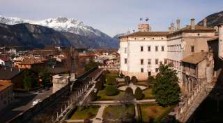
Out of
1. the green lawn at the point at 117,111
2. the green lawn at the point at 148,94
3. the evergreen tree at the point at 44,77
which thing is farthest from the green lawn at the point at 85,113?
the evergreen tree at the point at 44,77

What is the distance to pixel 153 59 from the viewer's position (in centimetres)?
7338

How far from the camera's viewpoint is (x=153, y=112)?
4075cm

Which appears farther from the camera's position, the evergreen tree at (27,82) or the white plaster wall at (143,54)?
the white plaster wall at (143,54)

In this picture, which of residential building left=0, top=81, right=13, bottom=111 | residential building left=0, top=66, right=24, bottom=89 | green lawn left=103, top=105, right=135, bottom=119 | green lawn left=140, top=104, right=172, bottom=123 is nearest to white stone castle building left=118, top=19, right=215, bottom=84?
residential building left=0, top=66, right=24, bottom=89

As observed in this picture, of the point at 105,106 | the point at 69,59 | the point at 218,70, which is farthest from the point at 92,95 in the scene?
the point at 69,59

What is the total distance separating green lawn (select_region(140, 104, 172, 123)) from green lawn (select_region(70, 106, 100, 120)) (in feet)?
17.9

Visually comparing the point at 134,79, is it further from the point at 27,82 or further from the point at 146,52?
the point at 27,82

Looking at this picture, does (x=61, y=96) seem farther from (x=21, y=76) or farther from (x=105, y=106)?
(x=21, y=76)

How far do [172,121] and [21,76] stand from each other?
149ft

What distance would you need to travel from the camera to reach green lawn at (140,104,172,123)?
36819mm

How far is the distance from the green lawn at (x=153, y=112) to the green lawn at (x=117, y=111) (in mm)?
1379

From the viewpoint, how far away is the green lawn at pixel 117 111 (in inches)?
1476

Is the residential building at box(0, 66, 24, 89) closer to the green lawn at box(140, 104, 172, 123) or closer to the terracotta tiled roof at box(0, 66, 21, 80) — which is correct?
the terracotta tiled roof at box(0, 66, 21, 80)

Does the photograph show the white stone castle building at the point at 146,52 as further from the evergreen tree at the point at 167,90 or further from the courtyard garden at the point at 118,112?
the courtyard garden at the point at 118,112
